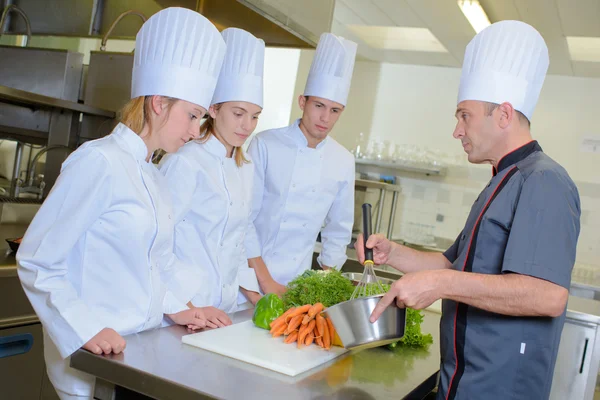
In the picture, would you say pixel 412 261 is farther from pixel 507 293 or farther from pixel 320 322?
pixel 507 293

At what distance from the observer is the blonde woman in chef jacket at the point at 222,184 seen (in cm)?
187

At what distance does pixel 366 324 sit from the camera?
1342 mm

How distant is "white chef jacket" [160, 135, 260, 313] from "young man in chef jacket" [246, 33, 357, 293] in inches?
20.8

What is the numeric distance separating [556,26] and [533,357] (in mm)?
3826

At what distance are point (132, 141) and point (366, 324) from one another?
0.72 meters

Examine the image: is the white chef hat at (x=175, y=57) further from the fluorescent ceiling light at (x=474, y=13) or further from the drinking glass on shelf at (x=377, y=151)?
the drinking glass on shelf at (x=377, y=151)

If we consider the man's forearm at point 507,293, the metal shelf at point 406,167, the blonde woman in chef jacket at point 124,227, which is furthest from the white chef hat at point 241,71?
the metal shelf at point 406,167

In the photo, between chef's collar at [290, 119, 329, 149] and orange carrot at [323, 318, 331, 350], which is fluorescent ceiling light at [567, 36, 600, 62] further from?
orange carrot at [323, 318, 331, 350]

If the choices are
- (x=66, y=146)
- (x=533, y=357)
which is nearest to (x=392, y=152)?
(x=66, y=146)

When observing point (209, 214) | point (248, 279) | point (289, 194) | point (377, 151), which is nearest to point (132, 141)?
point (209, 214)

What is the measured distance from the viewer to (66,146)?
3.15 metres

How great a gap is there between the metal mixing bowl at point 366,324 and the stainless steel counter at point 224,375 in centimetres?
11

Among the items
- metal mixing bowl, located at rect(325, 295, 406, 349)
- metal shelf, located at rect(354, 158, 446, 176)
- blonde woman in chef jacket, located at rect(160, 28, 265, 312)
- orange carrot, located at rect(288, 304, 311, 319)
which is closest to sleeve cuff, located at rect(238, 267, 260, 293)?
blonde woman in chef jacket, located at rect(160, 28, 265, 312)

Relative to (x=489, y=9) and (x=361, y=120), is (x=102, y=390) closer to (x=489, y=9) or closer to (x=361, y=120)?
(x=489, y=9)
